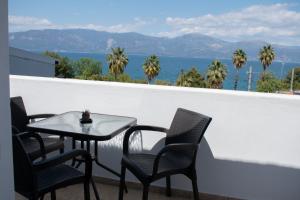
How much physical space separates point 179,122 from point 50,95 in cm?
148

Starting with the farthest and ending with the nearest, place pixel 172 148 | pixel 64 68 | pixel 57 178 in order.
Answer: pixel 64 68 → pixel 172 148 → pixel 57 178

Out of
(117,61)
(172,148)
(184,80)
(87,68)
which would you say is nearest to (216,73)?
(184,80)

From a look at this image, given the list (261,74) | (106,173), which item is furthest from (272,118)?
(261,74)

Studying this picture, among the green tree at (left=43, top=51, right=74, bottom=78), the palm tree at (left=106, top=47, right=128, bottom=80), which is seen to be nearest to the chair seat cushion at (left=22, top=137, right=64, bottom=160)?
the palm tree at (left=106, top=47, right=128, bottom=80)

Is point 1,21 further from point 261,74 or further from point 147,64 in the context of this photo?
point 261,74

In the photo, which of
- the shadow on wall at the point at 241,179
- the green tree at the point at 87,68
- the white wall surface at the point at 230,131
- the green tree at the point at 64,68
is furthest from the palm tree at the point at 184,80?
the shadow on wall at the point at 241,179

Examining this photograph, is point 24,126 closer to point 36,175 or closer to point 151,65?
point 36,175

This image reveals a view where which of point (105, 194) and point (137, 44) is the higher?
point (137, 44)

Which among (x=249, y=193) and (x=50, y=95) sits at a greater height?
(x=50, y=95)

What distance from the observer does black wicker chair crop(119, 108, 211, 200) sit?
232 cm

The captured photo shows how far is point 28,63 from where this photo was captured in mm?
9258

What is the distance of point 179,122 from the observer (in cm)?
274

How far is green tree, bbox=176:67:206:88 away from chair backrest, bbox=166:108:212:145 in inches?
1150

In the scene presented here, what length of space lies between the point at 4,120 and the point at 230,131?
6.37 feet
